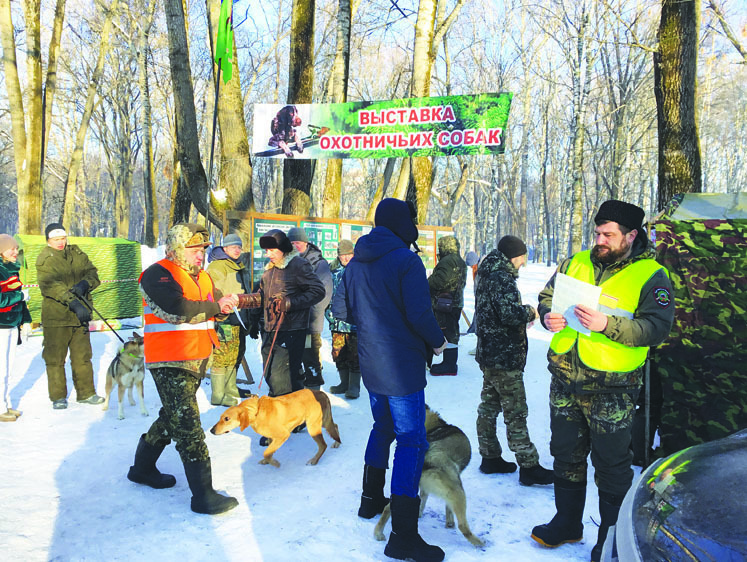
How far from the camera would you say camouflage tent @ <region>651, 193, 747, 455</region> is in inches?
154

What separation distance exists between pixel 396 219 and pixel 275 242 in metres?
1.94

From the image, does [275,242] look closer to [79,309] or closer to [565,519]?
[79,309]

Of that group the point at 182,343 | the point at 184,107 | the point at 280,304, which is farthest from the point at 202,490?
the point at 184,107

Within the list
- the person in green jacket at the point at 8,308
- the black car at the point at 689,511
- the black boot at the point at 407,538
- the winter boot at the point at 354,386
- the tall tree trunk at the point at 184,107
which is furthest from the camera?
the tall tree trunk at the point at 184,107

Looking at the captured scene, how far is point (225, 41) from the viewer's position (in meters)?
8.53

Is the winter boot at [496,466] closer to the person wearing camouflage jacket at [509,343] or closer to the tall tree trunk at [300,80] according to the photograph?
the person wearing camouflage jacket at [509,343]

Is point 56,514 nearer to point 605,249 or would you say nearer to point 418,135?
point 605,249

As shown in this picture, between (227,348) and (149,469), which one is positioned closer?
(149,469)

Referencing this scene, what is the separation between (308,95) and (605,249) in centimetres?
781

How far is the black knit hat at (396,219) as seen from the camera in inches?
128

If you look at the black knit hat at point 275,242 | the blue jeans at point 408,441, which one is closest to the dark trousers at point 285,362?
the black knit hat at point 275,242

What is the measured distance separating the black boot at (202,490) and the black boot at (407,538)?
4.24 feet

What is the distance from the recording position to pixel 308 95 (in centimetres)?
960

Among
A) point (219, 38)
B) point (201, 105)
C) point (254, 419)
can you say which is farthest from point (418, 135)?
point (201, 105)
